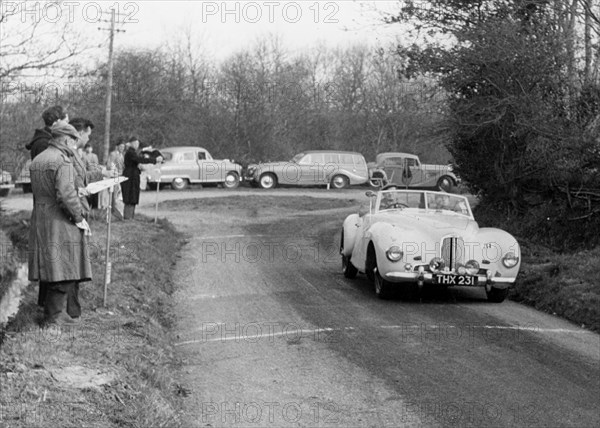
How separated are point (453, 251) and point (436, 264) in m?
0.32

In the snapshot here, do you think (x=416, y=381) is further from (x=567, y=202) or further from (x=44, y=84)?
(x=44, y=84)

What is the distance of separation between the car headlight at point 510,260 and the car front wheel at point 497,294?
0.37m

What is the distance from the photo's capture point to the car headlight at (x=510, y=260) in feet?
38.2

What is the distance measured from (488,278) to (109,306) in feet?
15.9

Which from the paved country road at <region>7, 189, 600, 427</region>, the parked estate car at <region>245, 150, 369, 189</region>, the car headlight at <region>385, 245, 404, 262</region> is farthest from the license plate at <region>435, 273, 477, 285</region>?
the parked estate car at <region>245, 150, 369, 189</region>

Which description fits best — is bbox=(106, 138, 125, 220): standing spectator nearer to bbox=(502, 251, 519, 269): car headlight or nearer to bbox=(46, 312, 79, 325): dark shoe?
bbox=(502, 251, 519, 269): car headlight

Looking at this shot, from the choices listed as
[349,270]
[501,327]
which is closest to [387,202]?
[349,270]

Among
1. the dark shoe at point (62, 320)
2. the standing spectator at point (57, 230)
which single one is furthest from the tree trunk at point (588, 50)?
the dark shoe at point (62, 320)

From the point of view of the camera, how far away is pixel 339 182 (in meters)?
40.2

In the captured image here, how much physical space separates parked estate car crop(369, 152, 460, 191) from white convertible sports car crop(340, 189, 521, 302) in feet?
82.8

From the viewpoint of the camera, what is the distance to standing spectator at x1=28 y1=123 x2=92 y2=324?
303 inches

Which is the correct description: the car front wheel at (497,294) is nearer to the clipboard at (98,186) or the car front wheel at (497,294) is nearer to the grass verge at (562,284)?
the grass verge at (562,284)

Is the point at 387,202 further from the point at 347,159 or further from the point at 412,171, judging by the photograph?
the point at 347,159

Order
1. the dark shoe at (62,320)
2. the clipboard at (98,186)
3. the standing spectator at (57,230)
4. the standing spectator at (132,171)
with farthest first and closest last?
the standing spectator at (132,171) → the clipboard at (98,186) → the dark shoe at (62,320) → the standing spectator at (57,230)
